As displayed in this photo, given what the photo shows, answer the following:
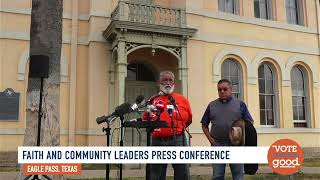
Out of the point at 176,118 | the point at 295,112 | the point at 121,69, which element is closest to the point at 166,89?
the point at 176,118

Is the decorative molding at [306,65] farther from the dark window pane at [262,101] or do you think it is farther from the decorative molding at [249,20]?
the dark window pane at [262,101]

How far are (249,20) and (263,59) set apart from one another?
5.54ft

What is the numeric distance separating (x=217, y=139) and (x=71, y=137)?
8065 mm

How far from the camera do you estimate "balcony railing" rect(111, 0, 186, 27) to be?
12766 millimetres

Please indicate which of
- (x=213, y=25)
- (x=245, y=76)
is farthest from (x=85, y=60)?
(x=245, y=76)

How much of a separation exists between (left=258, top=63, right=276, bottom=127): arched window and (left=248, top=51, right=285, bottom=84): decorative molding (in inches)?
12.1

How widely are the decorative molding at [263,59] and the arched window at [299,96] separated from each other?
995 mm

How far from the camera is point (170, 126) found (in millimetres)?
5621

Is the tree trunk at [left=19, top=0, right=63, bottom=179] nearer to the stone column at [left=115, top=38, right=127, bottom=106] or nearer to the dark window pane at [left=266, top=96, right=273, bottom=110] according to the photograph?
the stone column at [left=115, top=38, right=127, bottom=106]

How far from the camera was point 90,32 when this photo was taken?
13414mm

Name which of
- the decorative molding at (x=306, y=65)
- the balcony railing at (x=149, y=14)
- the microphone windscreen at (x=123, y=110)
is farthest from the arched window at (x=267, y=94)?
the microphone windscreen at (x=123, y=110)

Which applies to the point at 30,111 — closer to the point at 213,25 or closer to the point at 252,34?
the point at 213,25

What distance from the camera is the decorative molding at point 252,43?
49.4 feet

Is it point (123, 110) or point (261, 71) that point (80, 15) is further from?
point (123, 110)
